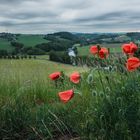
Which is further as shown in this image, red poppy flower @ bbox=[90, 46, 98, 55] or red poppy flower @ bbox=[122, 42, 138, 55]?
red poppy flower @ bbox=[90, 46, 98, 55]

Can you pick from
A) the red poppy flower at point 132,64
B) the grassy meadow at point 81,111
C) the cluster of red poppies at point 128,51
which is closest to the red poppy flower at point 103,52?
the cluster of red poppies at point 128,51

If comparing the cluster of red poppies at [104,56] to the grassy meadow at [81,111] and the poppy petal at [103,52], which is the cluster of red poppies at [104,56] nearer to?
the poppy petal at [103,52]

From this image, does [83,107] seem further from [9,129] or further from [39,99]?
[39,99]

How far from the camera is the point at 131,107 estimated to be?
418cm

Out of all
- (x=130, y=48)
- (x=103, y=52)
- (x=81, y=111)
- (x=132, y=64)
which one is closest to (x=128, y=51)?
(x=130, y=48)

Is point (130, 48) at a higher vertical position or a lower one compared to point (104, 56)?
higher

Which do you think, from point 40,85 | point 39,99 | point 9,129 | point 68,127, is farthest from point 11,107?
point 40,85

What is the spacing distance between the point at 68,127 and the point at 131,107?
1294 millimetres

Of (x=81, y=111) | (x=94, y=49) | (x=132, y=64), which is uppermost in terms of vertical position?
(x=94, y=49)

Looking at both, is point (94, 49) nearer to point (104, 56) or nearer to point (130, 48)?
point (104, 56)

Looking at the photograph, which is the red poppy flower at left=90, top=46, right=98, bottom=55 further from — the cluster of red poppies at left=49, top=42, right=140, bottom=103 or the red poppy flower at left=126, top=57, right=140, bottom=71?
the red poppy flower at left=126, top=57, right=140, bottom=71

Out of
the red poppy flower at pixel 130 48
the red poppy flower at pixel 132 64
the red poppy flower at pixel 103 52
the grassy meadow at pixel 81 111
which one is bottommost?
the grassy meadow at pixel 81 111

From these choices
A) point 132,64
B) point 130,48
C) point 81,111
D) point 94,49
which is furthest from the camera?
point 81,111

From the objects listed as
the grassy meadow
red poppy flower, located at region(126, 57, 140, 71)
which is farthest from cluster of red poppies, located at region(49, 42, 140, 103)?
the grassy meadow
